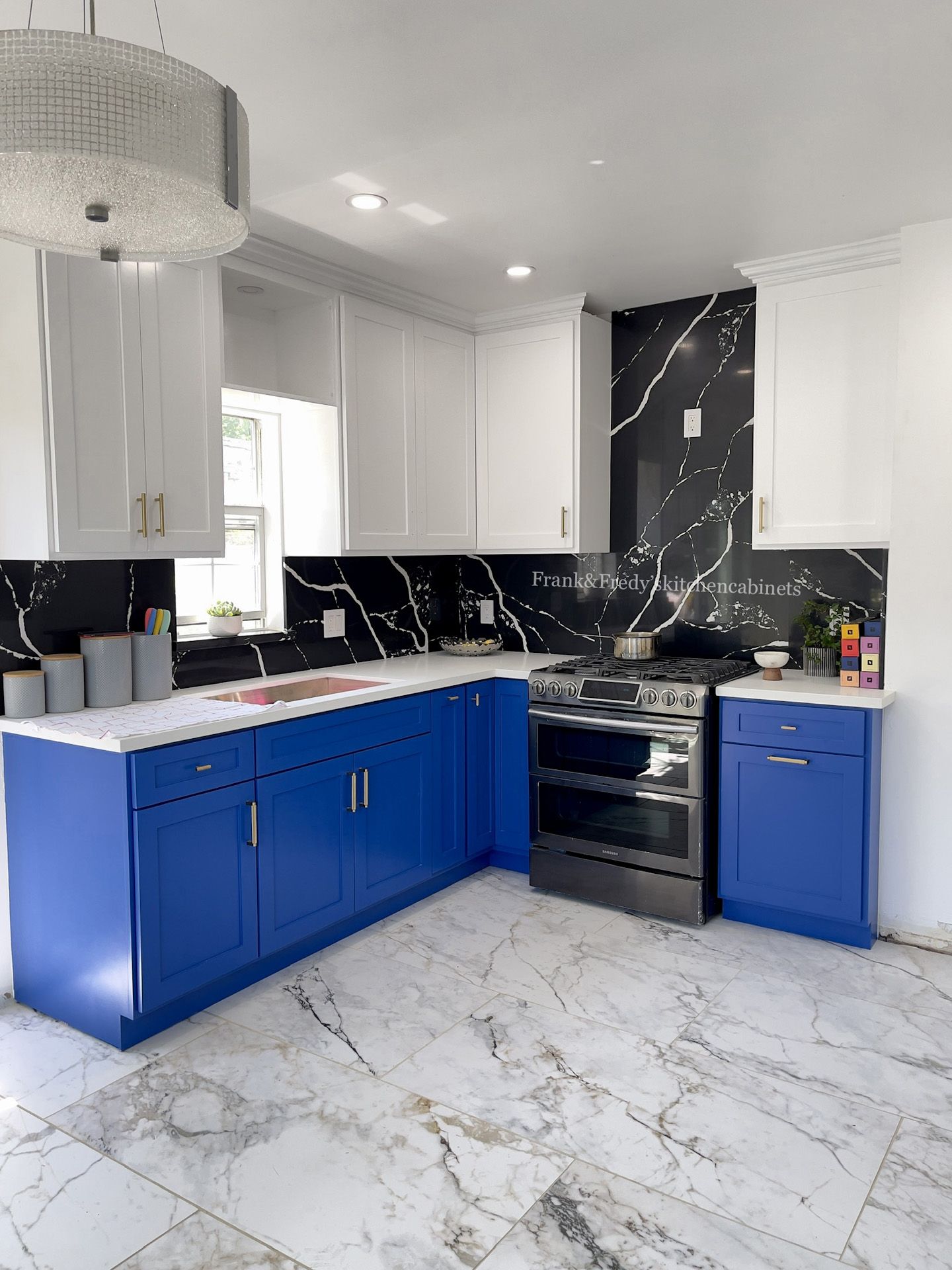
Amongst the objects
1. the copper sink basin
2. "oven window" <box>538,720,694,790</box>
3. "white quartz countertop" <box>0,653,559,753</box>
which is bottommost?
"oven window" <box>538,720,694,790</box>

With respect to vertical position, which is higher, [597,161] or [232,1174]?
[597,161]

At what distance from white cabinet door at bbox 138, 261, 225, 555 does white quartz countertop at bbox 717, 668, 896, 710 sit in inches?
75.6

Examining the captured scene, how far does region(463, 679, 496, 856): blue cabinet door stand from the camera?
392 cm

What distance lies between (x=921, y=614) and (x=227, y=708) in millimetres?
2398

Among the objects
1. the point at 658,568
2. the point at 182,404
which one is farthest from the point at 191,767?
the point at 658,568

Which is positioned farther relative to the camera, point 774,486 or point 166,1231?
point 774,486

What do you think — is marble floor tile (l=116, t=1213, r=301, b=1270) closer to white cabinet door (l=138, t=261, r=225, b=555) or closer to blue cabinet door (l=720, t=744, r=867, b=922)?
white cabinet door (l=138, t=261, r=225, b=555)

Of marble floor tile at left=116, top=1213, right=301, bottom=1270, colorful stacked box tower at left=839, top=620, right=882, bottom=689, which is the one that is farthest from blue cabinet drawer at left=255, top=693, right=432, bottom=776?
colorful stacked box tower at left=839, top=620, right=882, bottom=689

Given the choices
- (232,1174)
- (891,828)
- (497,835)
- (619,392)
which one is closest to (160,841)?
(232,1174)

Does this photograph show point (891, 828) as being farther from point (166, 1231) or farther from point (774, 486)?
point (166, 1231)

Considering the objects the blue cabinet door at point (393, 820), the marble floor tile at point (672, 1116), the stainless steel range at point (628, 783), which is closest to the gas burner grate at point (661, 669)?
the stainless steel range at point (628, 783)

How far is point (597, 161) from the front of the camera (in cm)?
262

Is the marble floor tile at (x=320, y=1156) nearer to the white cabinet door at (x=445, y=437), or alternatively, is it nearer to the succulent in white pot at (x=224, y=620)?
the succulent in white pot at (x=224, y=620)

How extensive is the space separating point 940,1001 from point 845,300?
95.3 inches
